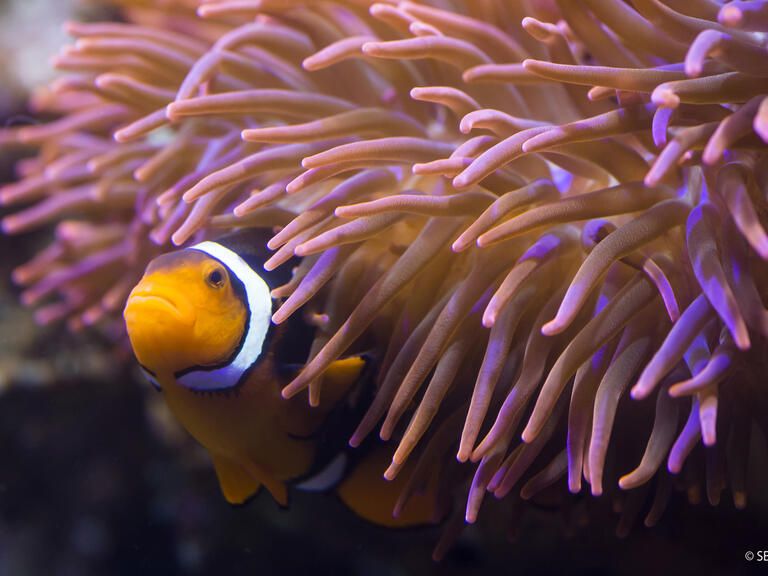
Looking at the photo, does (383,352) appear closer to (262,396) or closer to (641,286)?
(262,396)

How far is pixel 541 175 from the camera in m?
1.15

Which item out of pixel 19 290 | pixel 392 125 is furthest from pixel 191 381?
pixel 19 290

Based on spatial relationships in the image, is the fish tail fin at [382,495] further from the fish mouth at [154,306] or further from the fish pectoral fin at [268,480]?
the fish mouth at [154,306]

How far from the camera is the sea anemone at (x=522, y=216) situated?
93 cm

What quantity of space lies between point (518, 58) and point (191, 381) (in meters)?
0.69

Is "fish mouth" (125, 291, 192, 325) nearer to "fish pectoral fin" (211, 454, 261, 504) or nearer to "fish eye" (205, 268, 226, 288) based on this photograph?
"fish eye" (205, 268, 226, 288)

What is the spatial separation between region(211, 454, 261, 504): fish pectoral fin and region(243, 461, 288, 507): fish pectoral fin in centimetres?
1

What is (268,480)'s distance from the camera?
126cm

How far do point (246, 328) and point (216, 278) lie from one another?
0.09 metres

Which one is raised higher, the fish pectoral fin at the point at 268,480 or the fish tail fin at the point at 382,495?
the fish pectoral fin at the point at 268,480

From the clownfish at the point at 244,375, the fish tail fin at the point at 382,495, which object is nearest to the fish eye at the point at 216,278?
the clownfish at the point at 244,375

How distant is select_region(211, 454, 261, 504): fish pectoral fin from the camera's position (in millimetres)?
1275

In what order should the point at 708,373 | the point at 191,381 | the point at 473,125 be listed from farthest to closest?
the point at 191,381 < the point at 473,125 < the point at 708,373

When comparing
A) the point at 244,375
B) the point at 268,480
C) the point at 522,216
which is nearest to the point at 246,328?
the point at 244,375
